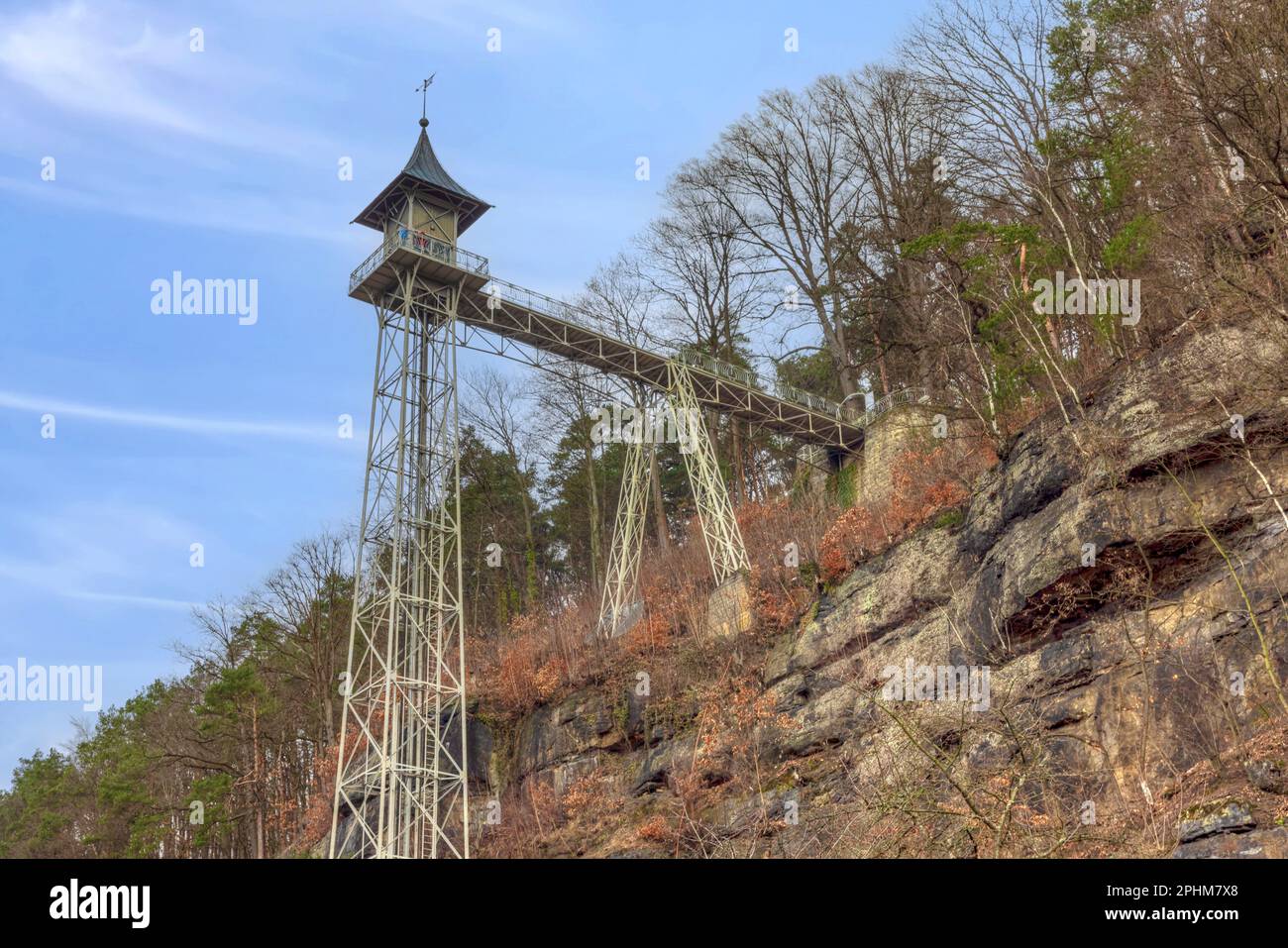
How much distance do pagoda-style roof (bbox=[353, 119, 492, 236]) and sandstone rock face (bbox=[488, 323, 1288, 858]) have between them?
42.7 ft

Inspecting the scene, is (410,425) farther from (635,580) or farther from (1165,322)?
(1165,322)

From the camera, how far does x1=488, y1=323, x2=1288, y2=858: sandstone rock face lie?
12.0 m

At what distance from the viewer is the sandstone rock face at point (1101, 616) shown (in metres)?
12.0

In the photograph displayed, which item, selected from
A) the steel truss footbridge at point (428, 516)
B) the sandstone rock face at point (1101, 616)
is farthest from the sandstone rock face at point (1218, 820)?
the steel truss footbridge at point (428, 516)

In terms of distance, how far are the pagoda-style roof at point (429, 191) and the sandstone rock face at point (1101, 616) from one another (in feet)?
42.7

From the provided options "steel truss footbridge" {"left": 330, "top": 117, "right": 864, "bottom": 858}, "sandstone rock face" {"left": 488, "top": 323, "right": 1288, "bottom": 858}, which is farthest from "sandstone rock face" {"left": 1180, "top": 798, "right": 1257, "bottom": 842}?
"steel truss footbridge" {"left": 330, "top": 117, "right": 864, "bottom": 858}

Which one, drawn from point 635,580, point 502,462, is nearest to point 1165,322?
point 635,580

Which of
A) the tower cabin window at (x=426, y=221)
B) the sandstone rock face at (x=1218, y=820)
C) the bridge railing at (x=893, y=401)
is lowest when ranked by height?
the sandstone rock face at (x=1218, y=820)

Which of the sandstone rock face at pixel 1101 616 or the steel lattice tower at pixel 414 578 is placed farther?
the steel lattice tower at pixel 414 578

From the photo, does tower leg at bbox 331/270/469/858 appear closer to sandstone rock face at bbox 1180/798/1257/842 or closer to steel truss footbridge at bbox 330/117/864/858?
steel truss footbridge at bbox 330/117/864/858

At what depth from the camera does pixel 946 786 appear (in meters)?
13.6

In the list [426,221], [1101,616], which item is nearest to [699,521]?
[426,221]

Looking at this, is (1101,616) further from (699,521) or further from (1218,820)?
(699,521)

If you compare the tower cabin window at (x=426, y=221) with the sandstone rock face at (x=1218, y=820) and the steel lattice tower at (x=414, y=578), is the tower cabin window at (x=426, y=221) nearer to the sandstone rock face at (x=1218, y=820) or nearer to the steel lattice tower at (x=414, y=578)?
the steel lattice tower at (x=414, y=578)
